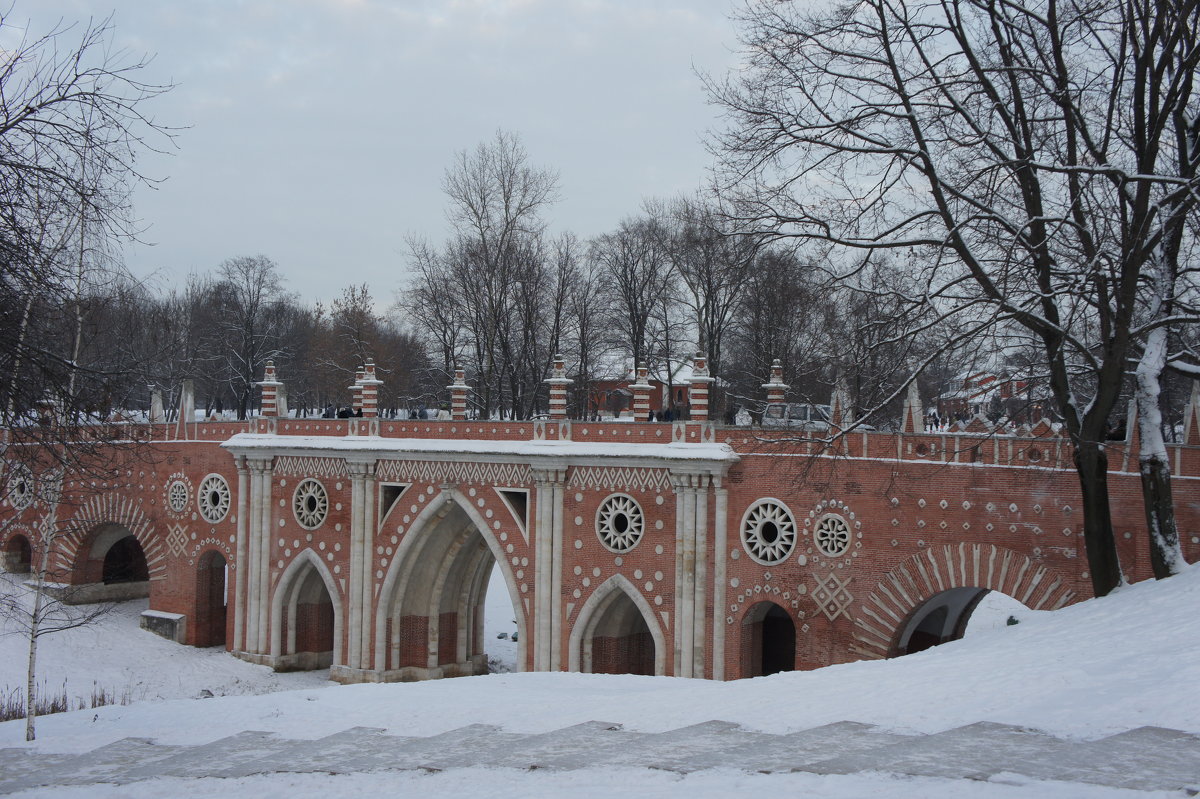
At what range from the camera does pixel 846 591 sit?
15.4m

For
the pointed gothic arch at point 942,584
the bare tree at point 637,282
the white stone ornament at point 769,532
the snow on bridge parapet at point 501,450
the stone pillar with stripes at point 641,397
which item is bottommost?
the pointed gothic arch at point 942,584

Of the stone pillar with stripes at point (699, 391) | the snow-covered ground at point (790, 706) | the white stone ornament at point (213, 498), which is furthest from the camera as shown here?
the white stone ornament at point (213, 498)

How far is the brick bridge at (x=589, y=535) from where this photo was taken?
14227 millimetres

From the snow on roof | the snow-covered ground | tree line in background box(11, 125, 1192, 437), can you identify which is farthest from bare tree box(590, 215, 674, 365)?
the snow-covered ground

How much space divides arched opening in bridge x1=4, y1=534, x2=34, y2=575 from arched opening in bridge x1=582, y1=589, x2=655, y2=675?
52.0 ft

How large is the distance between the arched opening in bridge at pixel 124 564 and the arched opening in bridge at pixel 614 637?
1397 cm

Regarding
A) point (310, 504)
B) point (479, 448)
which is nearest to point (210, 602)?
point (310, 504)

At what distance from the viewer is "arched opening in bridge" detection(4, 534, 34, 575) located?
26.3m

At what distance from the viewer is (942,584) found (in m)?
14.7

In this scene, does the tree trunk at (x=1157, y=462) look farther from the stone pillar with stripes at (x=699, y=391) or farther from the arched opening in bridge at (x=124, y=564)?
the arched opening in bridge at (x=124, y=564)

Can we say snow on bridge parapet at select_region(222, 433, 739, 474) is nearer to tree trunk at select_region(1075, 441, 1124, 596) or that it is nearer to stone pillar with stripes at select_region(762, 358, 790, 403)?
stone pillar with stripes at select_region(762, 358, 790, 403)

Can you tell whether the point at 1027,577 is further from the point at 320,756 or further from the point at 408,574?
the point at 408,574

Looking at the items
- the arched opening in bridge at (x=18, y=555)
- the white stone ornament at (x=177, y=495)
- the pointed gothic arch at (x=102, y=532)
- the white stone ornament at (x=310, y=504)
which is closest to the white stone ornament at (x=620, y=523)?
the white stone ornament at (x=310, y=504)

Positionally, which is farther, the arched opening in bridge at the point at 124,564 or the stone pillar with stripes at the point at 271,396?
the arched opening in bridge at the point at 124,564
